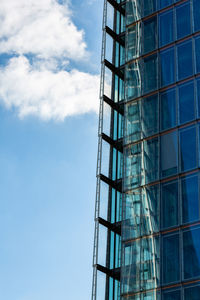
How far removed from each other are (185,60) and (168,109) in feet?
11.2

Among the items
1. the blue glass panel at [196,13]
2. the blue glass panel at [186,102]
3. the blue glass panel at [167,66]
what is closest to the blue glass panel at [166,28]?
the blue glass panel at [167,66]

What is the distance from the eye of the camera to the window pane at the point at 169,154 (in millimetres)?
35656

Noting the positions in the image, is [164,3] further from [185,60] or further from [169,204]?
[169,204]

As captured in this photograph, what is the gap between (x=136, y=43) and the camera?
4231cm

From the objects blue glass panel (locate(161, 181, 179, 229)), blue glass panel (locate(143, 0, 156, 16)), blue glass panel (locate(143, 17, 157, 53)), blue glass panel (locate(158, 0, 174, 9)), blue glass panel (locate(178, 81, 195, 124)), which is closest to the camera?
blue glass panel (locate(161, 181, 179, 229))

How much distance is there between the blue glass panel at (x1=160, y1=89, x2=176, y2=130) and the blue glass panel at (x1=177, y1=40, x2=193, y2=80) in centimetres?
129

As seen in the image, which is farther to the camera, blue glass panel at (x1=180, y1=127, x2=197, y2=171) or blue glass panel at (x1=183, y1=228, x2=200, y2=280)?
blue glass panel at (x1=180, y1=127, x2=197, y2=171)

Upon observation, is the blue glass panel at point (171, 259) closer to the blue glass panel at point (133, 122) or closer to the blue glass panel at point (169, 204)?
the blue glass panel at point (169, 204)

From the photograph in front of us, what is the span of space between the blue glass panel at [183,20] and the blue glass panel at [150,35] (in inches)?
74.4

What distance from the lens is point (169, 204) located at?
34656 millimetres

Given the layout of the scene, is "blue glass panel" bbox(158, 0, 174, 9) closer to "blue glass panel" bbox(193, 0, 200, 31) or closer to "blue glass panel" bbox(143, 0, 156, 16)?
"blue glass panel" bbox(143, 0, 156, 16)

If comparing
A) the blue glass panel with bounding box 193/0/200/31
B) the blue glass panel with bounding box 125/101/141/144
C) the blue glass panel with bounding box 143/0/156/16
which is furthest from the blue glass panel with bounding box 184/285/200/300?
the blue glass panel with bounding box 143/0/156/16

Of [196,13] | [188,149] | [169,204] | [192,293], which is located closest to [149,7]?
[196,13]

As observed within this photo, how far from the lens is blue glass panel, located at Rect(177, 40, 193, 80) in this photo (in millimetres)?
37906
